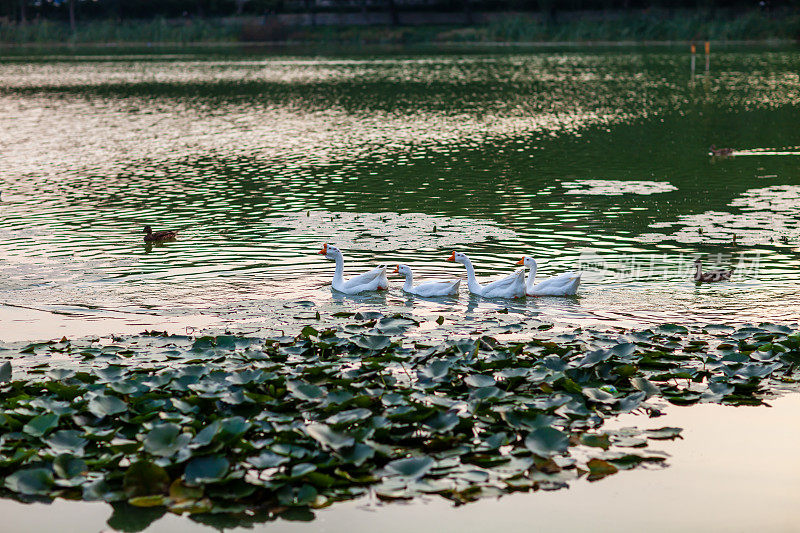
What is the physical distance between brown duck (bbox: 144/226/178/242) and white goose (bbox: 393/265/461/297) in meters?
5.51

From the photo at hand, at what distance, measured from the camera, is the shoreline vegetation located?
79688 mm

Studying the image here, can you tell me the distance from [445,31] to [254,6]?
2124 centimetres

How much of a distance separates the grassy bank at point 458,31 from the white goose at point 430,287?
69.4 meters

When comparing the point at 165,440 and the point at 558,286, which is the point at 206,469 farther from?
the point at 558,286

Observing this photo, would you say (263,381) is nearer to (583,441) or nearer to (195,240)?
(583,441)

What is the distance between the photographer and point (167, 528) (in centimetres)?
748

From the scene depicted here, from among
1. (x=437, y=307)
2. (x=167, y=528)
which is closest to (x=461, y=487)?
(x=167, y=528)

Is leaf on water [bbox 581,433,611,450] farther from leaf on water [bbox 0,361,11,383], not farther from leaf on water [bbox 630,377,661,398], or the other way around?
leaf on water [bbox 0,361,11,383]

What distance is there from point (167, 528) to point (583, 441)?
137 inches

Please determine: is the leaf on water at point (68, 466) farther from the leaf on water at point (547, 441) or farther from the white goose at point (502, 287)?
the white goose at point (502, 287)

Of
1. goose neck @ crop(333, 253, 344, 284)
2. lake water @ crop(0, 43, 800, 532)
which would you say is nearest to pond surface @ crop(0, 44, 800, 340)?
lake water @ crop(0, 43, 800, 532)

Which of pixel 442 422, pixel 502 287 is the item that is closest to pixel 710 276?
pixel 502 287

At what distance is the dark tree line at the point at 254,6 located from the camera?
3563 inches

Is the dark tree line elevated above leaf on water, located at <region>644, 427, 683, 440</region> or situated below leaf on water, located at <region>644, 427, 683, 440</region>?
above
